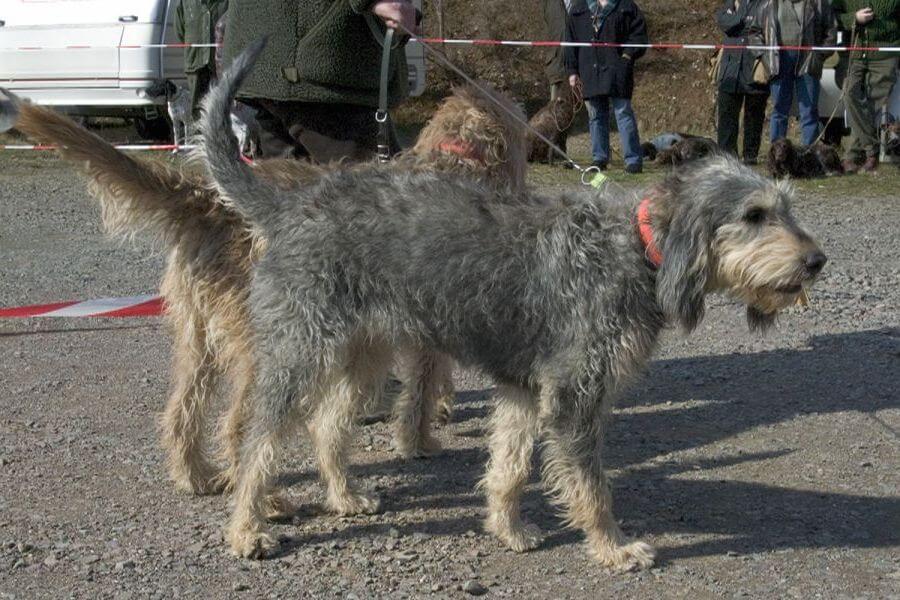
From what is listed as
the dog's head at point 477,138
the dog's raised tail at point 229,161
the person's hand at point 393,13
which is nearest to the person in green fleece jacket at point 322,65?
the person's hand at point 393,13

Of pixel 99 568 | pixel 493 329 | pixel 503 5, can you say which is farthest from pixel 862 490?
pixel 503 5

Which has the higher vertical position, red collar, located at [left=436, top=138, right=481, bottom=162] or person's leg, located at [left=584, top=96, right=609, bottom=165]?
red collar, located at [left=436, top=138, right=481, bottom=162]

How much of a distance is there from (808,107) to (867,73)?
826mm

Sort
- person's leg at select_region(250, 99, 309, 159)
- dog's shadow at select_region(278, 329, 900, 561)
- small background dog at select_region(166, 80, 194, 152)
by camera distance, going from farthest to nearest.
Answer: small background dog at select_region(166, 80, 194, 152) < person's leg at select_region(250, 99, 309, 159) < dog's shadow at select_region(278, 329, 900, 561)

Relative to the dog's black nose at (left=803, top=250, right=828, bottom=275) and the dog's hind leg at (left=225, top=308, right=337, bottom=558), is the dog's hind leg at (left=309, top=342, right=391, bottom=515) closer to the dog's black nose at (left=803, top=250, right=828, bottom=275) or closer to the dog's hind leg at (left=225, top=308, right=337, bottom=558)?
the dog's hind leg at (left=225, top=308, right=337, bottom=558)

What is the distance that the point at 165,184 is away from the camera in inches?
191

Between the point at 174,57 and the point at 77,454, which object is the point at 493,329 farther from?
the point at 174,57

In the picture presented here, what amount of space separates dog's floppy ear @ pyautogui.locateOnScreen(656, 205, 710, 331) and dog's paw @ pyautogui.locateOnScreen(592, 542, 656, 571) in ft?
3.07

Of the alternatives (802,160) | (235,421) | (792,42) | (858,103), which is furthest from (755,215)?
(858,103)

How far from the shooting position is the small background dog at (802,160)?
14.1m

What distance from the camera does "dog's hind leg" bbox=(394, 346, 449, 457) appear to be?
225 inches

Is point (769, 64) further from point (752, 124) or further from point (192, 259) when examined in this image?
point (192, 259)

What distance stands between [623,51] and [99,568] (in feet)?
37.2

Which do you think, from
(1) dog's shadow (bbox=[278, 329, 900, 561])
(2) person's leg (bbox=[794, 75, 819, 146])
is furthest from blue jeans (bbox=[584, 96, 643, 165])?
(1) dog's shadow (bbox=[278, 329, 900, 561])
